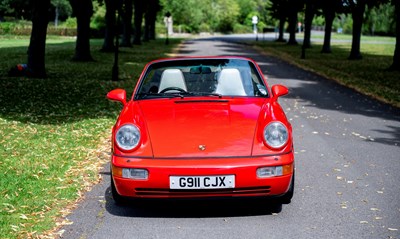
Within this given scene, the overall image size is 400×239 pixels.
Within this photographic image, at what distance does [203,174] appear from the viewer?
4.59 meters

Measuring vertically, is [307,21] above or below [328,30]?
above

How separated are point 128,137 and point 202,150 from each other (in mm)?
739

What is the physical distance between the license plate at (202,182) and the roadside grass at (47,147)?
3.77 feet

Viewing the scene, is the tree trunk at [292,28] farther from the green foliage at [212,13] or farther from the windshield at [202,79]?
the windshield at [202,79]

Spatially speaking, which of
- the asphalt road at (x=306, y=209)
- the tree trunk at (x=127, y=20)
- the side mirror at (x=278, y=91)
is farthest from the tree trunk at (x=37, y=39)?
the tree trunk at (x=127, y=20)

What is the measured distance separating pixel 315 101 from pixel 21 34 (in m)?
54.4

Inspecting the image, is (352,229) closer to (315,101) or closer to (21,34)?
(315,101)

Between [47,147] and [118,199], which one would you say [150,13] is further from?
[118,199]

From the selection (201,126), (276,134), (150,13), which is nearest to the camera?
(276,134)

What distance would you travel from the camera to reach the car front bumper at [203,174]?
15.1 feet

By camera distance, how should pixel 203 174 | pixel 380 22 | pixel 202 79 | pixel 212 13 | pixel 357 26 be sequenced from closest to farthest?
pixel 203 174 < pixel 202 79 < pixel 357 26 < pixel 380 22 < pixel 212 13

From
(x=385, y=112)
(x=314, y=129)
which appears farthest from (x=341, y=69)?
(x=314, y=129)

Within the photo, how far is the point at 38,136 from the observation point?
8.98 m

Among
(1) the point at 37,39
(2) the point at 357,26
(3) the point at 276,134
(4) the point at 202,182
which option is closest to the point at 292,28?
(2) the point at 357,26
